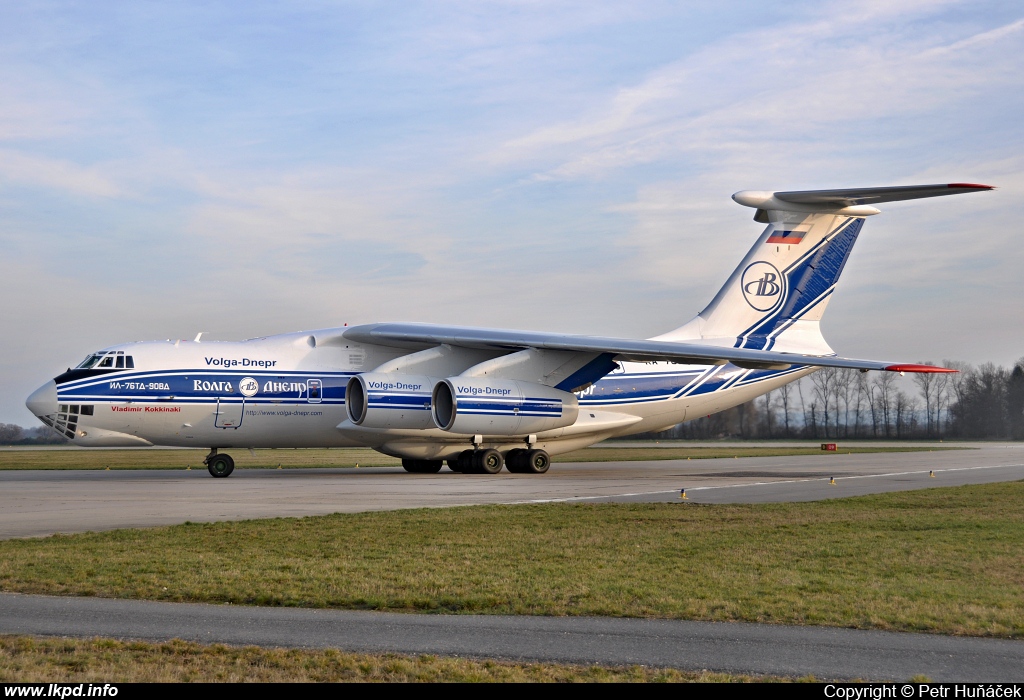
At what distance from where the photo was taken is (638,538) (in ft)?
34.9

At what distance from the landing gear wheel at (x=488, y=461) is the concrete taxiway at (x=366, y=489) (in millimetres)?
393

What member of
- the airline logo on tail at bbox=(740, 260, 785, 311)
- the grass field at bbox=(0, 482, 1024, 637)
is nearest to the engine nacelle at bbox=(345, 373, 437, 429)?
the grass field at bbox=(0, 482, 1024, 637)

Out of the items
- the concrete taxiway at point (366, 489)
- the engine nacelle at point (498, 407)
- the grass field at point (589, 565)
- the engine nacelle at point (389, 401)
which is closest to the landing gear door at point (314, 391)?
the engine nacelle at point (389, 401)

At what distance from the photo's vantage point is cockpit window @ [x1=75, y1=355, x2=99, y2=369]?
21.9 meters

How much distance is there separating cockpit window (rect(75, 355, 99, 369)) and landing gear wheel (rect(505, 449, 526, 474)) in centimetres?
1008

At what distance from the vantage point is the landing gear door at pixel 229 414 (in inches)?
893

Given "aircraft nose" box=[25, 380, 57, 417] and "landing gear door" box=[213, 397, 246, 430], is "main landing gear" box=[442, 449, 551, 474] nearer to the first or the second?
"landing gear door" box=[213, 397, 246, 430]

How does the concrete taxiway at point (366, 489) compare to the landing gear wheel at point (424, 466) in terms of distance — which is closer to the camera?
the concrete taxiway at point (366, 489)

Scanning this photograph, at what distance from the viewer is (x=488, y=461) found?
79.3ft

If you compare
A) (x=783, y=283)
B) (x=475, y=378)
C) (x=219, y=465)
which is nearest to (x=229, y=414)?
(x=219, y=465)

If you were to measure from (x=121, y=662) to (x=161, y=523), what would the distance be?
742 cm

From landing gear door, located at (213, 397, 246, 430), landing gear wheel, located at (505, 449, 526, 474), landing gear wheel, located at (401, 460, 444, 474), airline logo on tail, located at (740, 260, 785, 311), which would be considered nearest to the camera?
landing gear door, located at (213, 397, 246, 430)

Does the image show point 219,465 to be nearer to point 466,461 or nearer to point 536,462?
point 466,461

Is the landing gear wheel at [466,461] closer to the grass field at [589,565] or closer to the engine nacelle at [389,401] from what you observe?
the engine nacelle at [389,401]
